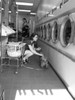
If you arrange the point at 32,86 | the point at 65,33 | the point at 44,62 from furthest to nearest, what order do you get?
the point at 44,62
the point at 65,33
the point at 32,86

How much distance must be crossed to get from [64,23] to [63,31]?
226 millimetres

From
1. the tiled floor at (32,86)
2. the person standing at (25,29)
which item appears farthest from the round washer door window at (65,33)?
the person standing at (25,29)

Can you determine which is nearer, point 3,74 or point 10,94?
point 10,94

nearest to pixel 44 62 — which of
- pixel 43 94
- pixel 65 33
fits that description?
pixel 65 33

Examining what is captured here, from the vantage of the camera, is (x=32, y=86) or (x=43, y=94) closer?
(x=43, y=94)

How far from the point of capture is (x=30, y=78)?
12.7ft

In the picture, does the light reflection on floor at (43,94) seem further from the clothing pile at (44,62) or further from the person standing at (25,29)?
the person standing at (25,29)

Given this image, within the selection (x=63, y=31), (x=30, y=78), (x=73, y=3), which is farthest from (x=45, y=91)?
(x=73, y=3)

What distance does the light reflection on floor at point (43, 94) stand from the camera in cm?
281

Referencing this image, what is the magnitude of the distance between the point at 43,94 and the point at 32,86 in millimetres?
435

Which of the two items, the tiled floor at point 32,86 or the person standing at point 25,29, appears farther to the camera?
the person standing at point 25,29

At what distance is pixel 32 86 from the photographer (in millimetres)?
3336

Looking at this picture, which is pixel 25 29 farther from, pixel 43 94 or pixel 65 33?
pixel 43 94

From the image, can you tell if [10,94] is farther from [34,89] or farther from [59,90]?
[59,90]
